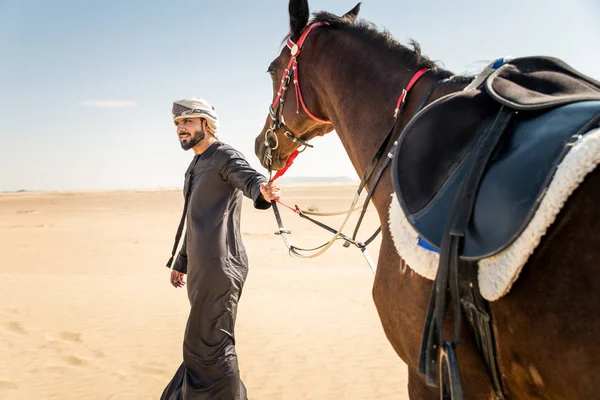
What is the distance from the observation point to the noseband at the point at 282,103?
8.75ft

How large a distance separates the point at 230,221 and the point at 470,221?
227 centimetres

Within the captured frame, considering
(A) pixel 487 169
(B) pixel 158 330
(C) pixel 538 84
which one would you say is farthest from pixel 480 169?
(B) pixel 158 330

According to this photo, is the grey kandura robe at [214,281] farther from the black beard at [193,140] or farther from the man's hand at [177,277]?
the man's hand at [177,277]

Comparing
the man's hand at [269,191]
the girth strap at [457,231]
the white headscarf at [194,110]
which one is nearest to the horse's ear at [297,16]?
the man's hand at [269,191]

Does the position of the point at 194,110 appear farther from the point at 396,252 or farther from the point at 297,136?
the point at 396,252

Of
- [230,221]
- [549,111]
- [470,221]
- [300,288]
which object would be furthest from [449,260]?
[300,288]

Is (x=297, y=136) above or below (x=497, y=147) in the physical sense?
below

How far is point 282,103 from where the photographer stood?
2818 millimetres

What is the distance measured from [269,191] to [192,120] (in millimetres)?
1025

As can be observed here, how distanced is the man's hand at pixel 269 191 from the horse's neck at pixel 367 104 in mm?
735

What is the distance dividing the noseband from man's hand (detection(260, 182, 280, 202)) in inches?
6.2

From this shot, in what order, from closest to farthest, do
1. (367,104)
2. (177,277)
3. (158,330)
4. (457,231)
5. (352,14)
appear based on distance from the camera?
(457,231), (367,104), (352,14), (177,277), (158,330)

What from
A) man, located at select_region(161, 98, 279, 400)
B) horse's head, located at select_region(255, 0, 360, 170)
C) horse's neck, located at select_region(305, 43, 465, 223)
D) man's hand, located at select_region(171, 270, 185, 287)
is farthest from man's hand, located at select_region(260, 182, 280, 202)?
man's hand, located at select_region(171, 270, 185, 287)

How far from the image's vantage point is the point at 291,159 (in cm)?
309
